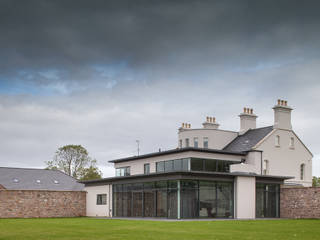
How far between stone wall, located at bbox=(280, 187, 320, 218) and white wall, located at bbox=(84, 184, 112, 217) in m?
15.3

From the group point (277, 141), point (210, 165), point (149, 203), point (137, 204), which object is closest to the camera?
point (149, 203)

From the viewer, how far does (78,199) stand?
47656 millimetres

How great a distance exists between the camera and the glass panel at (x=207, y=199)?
3647 cm

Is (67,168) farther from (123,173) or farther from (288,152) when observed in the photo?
(288,152)

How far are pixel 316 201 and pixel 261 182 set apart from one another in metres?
4.49

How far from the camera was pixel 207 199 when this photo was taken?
3681 centimetres

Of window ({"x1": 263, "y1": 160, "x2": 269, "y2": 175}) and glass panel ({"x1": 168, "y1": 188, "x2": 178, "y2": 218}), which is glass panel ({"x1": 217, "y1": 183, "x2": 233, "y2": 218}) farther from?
window ({"x1": 263, "y1": 160, "x2": 269, "y2": 175})

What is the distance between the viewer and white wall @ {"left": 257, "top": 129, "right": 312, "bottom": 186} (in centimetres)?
4403

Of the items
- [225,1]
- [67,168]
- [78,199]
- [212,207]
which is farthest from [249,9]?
[67,168]

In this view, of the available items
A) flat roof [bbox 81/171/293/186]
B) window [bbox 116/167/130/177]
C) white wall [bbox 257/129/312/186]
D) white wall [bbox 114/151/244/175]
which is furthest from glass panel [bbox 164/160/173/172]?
white wall [bbox 257/129/312/186]

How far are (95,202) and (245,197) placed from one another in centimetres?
1561

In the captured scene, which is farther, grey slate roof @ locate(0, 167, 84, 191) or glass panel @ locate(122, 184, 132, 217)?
grey slate roof @ locate(0, 167, 84, 191)

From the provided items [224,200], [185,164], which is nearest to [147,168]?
[185,164]

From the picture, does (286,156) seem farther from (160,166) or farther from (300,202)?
(160,166)
